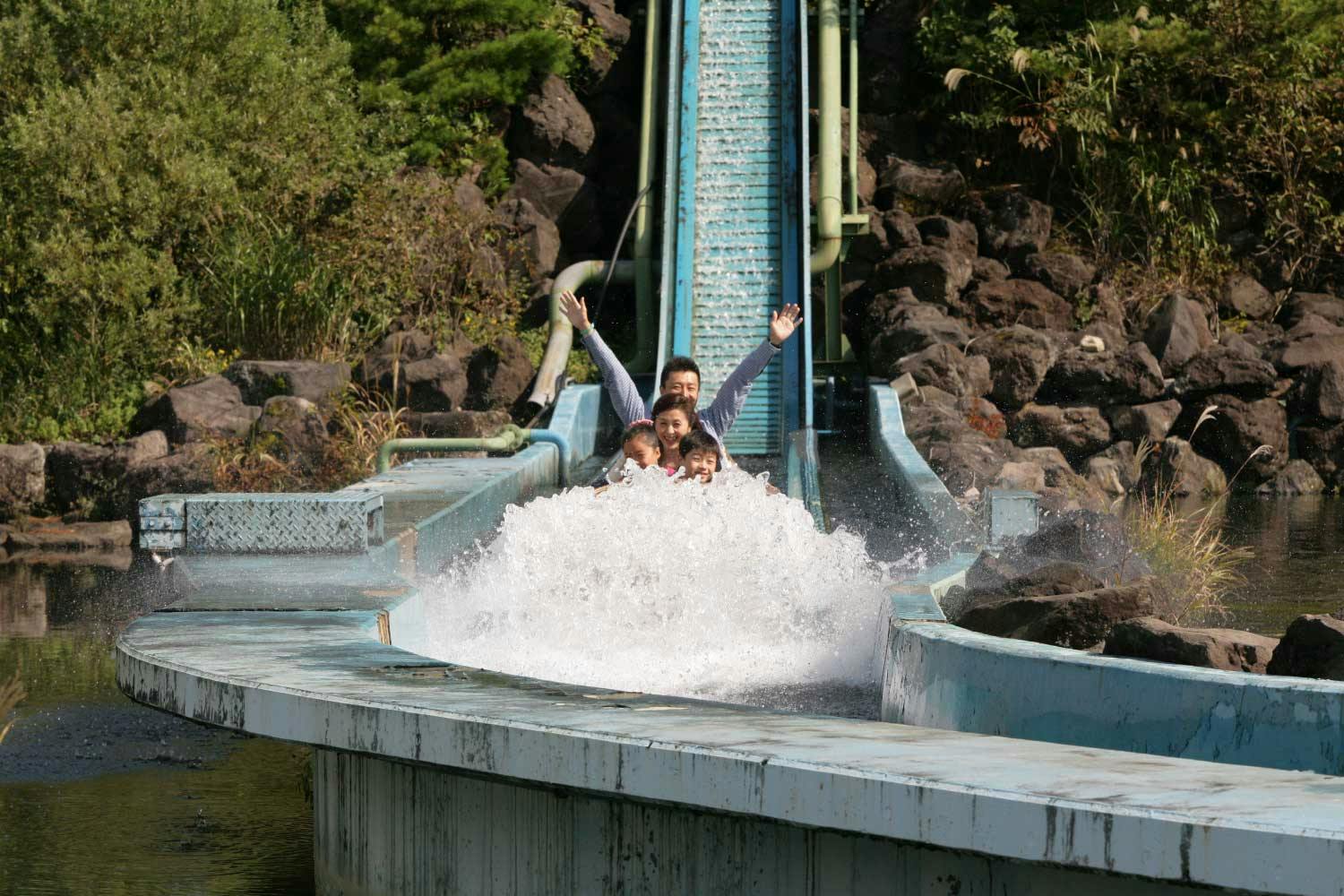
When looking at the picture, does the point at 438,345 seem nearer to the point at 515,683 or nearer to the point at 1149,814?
the point at 515,683

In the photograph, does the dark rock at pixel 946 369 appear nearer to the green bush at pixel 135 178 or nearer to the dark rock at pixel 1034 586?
the green bush at pixel 135 178

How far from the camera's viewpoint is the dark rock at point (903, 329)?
15195 millimetres

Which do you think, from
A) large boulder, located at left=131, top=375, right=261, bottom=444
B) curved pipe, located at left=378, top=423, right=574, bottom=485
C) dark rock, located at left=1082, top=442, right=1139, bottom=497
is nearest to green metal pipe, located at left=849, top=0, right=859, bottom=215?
dark rock, located at left=1082, top=442, right=1139, bottom=497

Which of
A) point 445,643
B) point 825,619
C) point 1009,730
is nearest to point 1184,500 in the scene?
point 825,619

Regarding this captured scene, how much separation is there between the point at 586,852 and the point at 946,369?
456 inches

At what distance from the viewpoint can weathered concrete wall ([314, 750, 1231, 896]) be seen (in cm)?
292

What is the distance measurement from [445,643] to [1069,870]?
3.38m

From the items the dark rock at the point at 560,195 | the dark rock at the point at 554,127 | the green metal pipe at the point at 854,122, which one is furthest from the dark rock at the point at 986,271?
the dark rock at the point at 554,127

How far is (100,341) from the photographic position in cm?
1515

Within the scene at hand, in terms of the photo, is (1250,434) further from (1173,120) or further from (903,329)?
(1173,120)

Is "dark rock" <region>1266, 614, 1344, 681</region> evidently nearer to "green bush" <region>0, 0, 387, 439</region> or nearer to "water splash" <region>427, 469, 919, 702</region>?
"water splash" <region>427, 469, 919, 702</region>

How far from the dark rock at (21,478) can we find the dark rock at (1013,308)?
823cm

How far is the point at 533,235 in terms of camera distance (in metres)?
17.2

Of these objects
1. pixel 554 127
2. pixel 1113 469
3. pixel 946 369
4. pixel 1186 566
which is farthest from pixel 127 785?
pixel 554 127
